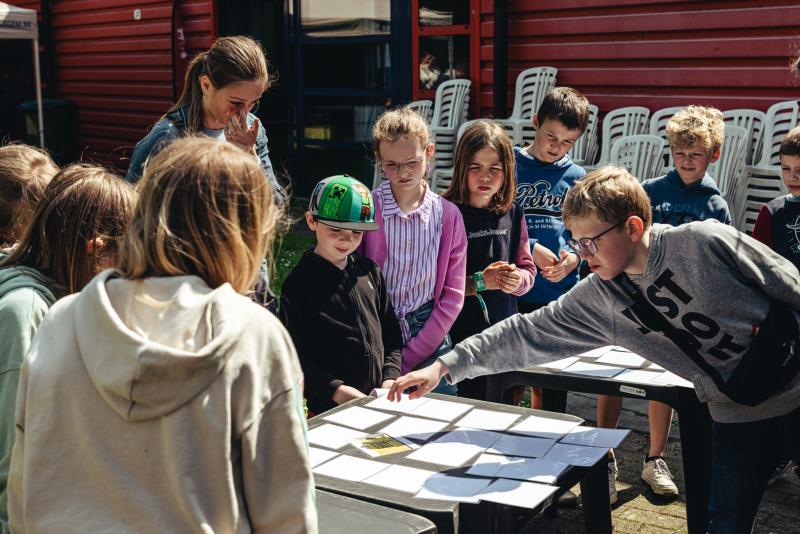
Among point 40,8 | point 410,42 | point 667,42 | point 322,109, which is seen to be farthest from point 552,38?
point 40,8

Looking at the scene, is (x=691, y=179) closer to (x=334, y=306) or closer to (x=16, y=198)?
(x=334, y=306)

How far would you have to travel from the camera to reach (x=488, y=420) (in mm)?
2488

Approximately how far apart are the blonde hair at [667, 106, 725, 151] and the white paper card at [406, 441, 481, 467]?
7.35 ft

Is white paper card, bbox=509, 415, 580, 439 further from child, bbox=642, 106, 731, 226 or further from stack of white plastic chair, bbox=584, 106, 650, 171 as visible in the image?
stack of white plastic chair, bbox=584, 106, 650, 171

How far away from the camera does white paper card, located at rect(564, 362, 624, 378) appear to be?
2.83 m

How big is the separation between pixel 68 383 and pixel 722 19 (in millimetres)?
7127

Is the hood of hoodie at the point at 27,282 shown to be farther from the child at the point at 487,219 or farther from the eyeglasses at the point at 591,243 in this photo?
the child at the point at 487,219

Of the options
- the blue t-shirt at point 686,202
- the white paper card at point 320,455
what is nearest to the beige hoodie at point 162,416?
the white paper card at point 320,455

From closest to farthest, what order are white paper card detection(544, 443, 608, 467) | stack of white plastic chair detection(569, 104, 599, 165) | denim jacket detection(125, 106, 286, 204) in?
white paper card detection(544, 443, 608, 467) < denim jacket detection(125, 106, 286, 204) < stack of white plastic chair detection(569, 104, 599, 165)

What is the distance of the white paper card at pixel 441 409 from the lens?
2523 mm

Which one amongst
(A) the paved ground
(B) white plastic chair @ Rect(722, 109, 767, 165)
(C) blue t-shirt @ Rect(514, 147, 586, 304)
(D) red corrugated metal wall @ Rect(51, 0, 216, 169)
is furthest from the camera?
(D) red corrugated metal wall @ Rect(51, 0, 216, 169)

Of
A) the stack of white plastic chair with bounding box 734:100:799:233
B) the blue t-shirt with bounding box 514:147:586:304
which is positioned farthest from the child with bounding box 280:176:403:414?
the stack of white plastic chair with bounding box 734:100:799:233

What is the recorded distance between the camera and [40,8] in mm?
16656

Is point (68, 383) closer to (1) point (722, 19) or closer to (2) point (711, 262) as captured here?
(2) point (711, 262)
